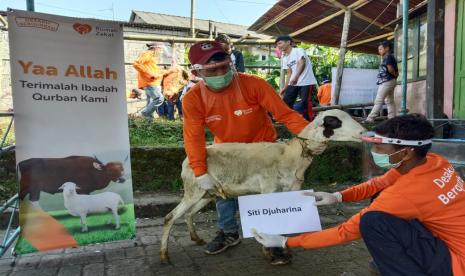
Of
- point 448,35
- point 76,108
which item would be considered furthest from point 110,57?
point 448,35

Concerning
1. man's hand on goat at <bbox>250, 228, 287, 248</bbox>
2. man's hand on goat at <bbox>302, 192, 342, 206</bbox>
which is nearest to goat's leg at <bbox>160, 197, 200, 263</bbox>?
man's hand on goat at <bbox>250, 228, 287, 248</bbox>

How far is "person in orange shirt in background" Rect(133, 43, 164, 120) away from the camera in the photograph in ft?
25.8

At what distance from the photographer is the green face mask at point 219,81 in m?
3.13

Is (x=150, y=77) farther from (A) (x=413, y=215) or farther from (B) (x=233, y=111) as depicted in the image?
(A) (x=413, y=215)

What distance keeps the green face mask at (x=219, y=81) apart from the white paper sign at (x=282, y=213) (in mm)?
878

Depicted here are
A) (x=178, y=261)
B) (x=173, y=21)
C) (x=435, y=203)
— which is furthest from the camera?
(x=173, y=21)

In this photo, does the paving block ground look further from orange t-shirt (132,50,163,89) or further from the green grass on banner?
orange t-shirt (132,50,163,89)

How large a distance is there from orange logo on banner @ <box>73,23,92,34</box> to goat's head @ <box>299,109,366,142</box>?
5.89 feet

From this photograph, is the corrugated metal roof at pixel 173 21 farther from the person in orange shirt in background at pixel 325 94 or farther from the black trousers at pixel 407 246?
the black trousers at pixel 407 246

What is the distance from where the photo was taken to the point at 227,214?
142 inches

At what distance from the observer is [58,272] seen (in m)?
3.15

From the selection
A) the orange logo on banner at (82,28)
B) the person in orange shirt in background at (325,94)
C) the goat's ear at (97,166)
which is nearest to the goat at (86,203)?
the goat's ear at (97,166)

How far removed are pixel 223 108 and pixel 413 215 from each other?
1.61m

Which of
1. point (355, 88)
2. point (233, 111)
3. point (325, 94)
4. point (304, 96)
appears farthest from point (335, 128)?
point (325, 94)
